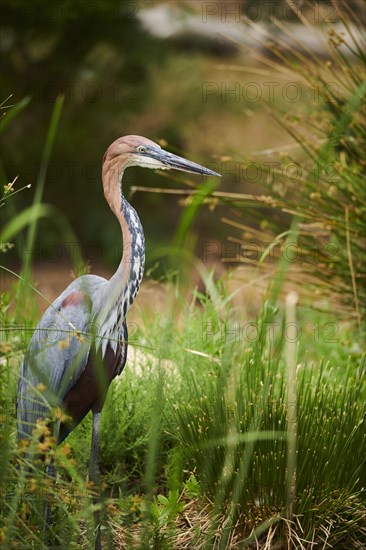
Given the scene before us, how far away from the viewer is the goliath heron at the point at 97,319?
228 centimetres

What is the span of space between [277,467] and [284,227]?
161 centimetres

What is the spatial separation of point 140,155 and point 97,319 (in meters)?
0.47

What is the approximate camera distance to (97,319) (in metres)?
2.31

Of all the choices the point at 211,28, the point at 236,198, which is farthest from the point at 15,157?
the point at 236,198

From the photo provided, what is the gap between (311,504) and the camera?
2408 mm

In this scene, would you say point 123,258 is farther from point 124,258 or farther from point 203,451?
point 203,451

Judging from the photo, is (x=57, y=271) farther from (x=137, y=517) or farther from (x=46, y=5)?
(x=137, y=517)

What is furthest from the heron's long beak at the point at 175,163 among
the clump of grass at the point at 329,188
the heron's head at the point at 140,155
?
the clump of grass at the point at 329,188

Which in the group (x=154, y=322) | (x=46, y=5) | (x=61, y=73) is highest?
(x=46, y=5)

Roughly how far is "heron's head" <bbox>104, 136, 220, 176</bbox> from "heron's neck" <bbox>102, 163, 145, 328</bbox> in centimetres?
5

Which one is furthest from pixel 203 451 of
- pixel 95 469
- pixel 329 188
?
pixel 329 188

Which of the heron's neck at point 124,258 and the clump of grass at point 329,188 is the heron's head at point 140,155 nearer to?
the heron's neck at point 124,258

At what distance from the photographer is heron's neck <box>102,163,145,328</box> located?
7.45 ft

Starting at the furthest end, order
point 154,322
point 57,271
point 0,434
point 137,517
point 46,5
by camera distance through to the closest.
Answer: point 57,271, point 46,5, point 154,322, point 137,517, point 0,434
